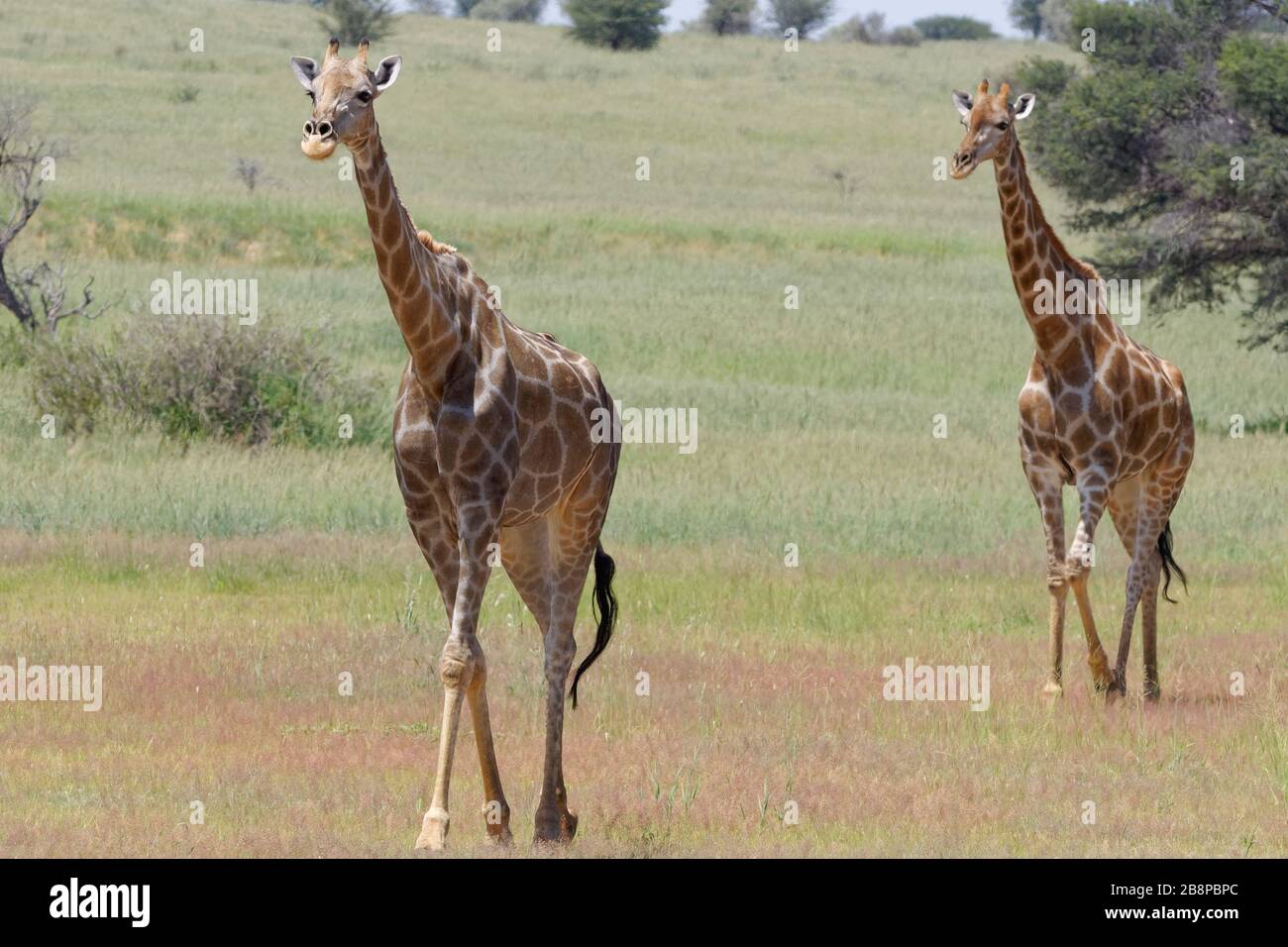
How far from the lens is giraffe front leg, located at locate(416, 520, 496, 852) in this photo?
8219mm

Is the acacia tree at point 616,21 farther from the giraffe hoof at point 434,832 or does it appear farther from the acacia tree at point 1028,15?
the giraffe hoof at point 434,832

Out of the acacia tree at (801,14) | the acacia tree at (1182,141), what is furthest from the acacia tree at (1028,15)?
the acacia tree at (1182,141)

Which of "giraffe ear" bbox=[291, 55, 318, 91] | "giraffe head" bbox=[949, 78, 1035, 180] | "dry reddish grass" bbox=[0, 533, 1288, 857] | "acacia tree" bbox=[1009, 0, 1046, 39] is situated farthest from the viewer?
"acacia tree" bbox=[1009, 0, 1046, 39]

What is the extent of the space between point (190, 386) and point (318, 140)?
17063 millimetres

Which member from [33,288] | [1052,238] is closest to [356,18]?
[33,288]

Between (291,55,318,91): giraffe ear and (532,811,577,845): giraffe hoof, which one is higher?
(291,55,318,91): giraffe ear

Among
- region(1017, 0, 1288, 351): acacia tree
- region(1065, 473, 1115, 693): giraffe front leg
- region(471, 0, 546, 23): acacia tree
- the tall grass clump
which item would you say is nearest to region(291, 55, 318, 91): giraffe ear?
region(1065, 473, 1115, 693): giraffe front leg

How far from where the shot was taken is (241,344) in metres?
24.4

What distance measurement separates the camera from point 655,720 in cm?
1198

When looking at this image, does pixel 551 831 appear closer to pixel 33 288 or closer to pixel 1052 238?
pixel 1052 238

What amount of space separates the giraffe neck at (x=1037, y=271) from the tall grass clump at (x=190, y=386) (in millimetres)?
12304

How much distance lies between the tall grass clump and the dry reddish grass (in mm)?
6712

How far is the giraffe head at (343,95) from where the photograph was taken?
298 inches

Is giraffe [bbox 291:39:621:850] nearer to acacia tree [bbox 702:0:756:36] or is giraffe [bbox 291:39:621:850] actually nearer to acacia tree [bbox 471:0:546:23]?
acacia tree [bbox 702:0:756:36]
